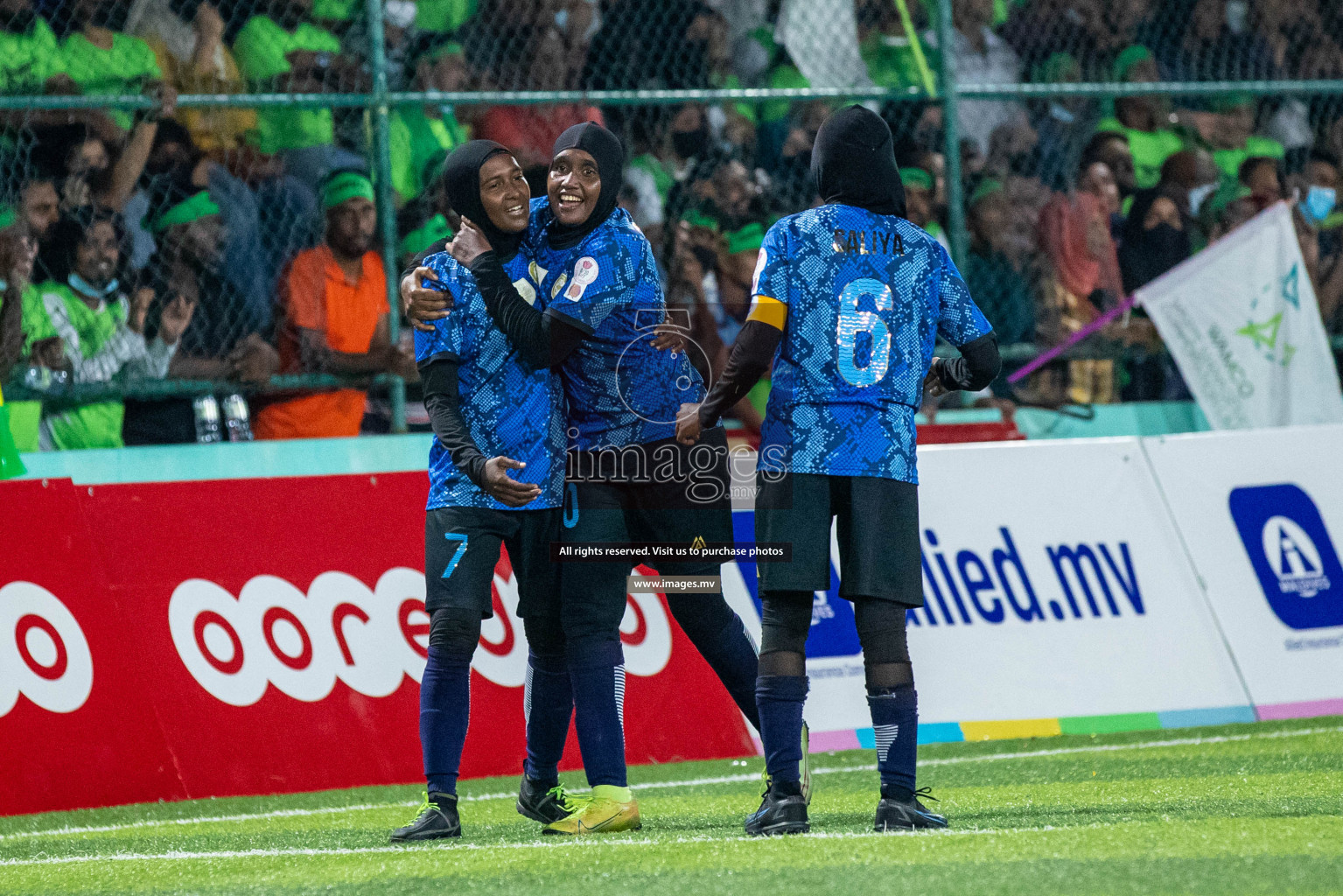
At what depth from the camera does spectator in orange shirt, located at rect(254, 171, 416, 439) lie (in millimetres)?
8211

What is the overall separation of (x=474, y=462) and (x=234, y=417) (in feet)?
12.1

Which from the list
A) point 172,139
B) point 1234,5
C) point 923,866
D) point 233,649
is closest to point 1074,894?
point 923,866

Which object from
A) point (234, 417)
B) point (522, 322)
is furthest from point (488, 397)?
point (234, 417)

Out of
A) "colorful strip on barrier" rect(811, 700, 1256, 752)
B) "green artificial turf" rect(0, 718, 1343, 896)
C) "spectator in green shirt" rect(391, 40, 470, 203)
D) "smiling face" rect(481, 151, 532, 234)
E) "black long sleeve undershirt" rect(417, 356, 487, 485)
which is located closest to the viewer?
"green artificial turf" rect(0, 718, 1343, 896)

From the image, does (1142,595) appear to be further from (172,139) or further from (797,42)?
(172,139)

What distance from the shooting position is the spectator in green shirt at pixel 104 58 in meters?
7.93

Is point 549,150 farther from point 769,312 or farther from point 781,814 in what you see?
point 781,814

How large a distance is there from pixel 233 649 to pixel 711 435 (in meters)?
2.62

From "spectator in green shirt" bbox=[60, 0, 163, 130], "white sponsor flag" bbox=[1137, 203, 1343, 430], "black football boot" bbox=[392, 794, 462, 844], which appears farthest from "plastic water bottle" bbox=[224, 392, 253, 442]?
"white sponsor flag" bbox=[1137, 203, 1343, 430]

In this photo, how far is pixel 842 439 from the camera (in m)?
4.62

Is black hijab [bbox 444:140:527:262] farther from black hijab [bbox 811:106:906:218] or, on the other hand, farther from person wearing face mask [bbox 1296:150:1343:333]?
person wearing face mask [bbox 1296:150:1343:333]

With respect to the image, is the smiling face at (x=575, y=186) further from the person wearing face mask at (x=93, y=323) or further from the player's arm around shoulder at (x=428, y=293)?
the person wearing face mask at (x=93, y=323)

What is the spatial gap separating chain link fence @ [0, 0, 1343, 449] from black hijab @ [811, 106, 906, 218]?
3674 mm

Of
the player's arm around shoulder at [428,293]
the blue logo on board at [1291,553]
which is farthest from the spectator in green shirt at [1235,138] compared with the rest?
the player's arm around shoulder at [428,293]
